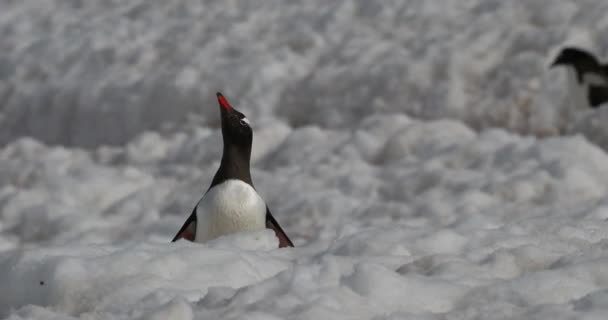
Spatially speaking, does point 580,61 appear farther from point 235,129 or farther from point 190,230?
point 190,230

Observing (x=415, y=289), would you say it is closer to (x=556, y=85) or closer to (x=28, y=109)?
(x=556, y=85)

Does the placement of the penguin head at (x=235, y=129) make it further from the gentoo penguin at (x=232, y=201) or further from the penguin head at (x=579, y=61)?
the penguin head at (x=579, y=61)

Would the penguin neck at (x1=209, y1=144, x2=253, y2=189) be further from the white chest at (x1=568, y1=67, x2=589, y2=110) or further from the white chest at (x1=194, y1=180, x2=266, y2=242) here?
the white chest at (x1=568, y1=67, x2=589, y2=110)

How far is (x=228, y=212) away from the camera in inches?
200

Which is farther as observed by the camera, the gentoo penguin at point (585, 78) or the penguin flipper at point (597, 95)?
the penguin flipper at point (597, 95)

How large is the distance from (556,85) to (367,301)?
6.27 metres

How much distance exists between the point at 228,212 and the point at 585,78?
14.1 feet

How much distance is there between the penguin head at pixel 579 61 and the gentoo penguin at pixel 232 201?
12.0 feet

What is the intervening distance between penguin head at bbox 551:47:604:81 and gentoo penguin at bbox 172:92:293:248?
3.66 metres

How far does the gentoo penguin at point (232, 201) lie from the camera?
510 cm

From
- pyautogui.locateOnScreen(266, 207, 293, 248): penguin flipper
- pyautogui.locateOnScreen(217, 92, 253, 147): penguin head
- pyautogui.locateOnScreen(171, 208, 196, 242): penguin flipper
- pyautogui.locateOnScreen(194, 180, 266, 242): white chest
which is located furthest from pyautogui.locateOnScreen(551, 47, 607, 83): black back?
pyautogui.locateOnScreen(171, 208, 196, 242): penguin flipper

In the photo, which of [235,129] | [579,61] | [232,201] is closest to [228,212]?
[232,201]

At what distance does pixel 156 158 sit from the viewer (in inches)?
369

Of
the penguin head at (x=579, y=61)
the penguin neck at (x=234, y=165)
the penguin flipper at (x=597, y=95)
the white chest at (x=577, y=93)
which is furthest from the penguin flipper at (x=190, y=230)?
the penguin flipper at (x=597, y=95)
